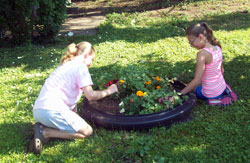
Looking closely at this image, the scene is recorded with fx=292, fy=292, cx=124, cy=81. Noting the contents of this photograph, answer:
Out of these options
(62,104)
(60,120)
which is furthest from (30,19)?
(60,120)

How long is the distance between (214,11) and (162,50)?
10.9 feet

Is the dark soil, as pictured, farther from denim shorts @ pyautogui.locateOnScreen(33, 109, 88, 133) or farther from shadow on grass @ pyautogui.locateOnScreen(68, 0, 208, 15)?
shadow on grass @ pyautogui.locateOnScreen(68, 0, 208, 15)

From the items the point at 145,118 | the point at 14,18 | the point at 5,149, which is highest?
the point at 14,18

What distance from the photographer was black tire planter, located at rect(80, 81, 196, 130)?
3.16 meters

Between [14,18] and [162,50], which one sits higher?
[14,18]

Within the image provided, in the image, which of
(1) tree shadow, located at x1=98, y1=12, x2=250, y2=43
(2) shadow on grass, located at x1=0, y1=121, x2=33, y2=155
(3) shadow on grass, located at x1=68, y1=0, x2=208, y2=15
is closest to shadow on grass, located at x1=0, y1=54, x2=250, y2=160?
(2) shadow on grass, located at x1=0, y1=121, x2=33, y2=155

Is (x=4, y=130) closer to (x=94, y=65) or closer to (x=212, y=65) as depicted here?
(x=94, y=65)

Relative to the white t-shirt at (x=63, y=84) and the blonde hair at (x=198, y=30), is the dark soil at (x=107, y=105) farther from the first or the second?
the blonde hair at (x=198, y=30)

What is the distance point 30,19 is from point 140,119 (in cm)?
440

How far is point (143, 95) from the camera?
3.42 meters

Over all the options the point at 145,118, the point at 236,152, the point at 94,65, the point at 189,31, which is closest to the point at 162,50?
the point at 94,65

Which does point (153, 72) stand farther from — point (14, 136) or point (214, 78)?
point (14, 136)

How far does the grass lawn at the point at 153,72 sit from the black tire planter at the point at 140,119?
84 mm

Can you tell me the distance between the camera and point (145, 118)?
3174 millimetres
